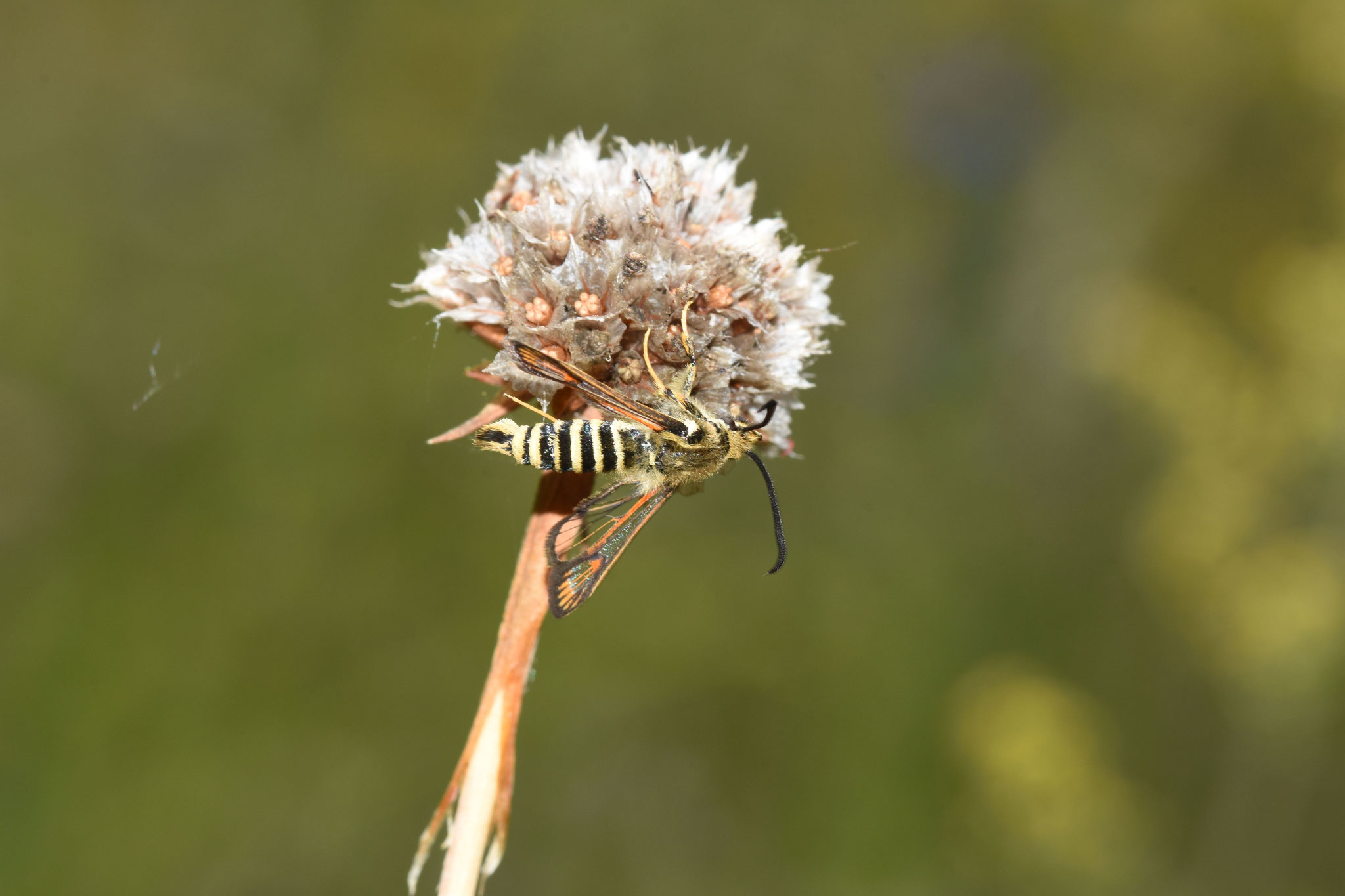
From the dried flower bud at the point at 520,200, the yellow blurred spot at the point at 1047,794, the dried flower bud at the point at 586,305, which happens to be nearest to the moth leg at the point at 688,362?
the dried flower bud at the point at 586,305

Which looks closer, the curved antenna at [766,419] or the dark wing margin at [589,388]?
the dark wing margin at [589,388]

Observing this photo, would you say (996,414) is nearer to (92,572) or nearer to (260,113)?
(260,113)

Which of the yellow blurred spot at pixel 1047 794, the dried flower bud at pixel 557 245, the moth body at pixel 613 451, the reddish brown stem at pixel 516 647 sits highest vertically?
the dried flower bud at pixel 557 245

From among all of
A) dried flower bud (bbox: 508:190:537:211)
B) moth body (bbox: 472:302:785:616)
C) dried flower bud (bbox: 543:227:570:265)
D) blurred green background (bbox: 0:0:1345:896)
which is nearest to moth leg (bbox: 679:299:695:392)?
moth body (bbox: 472:302:785:616)

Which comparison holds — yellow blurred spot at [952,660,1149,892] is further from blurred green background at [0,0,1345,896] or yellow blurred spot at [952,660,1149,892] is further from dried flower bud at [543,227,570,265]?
dried flower bud at [543,227,570,265]

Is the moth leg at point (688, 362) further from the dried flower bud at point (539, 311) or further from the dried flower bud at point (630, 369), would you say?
the dried flower bud at point (539, 311)

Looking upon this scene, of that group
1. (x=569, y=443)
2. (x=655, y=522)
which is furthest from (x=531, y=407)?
(x=655, y=522)

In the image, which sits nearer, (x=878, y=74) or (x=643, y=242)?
(x=643, y=242)

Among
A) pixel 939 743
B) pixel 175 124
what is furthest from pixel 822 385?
pixel 175 124
